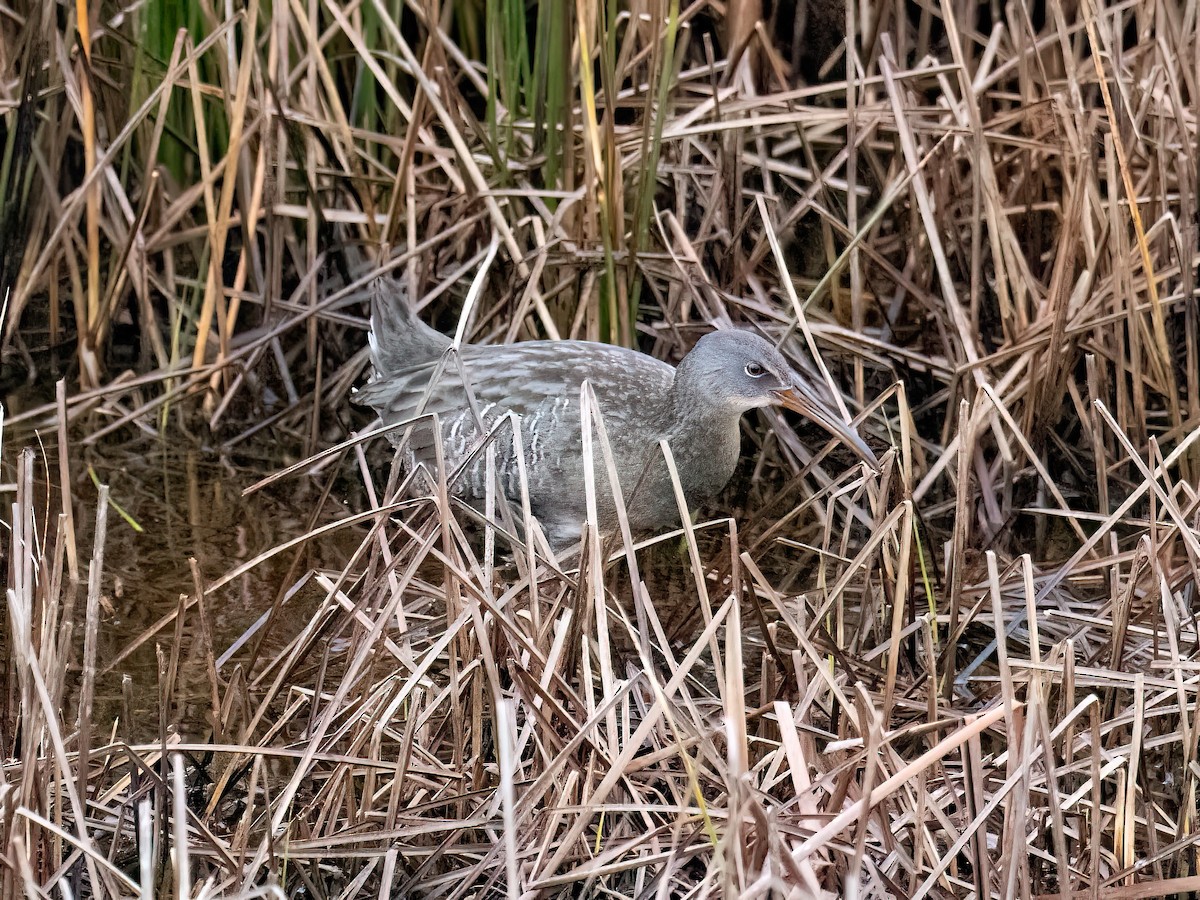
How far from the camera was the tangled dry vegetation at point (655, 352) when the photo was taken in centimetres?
234

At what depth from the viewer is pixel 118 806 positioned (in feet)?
8.36

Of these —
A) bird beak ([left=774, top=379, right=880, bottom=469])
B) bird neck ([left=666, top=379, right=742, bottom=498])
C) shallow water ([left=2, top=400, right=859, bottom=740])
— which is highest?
bird beak ([left=774, top=379, right=880, bottom=469])

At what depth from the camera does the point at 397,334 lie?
403cm

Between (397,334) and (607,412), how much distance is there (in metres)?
0.73

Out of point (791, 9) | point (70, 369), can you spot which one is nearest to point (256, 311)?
point (70, 369)

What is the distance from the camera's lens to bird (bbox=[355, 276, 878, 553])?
11.4ft

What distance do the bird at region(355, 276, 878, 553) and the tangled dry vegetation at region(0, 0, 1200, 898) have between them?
0.21m

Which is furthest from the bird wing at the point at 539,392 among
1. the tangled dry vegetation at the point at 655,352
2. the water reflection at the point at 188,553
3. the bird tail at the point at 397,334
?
the water reflection at the point at 188,553

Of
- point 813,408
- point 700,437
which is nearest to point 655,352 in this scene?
point 700,437

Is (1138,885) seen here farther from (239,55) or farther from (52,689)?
(239,55)

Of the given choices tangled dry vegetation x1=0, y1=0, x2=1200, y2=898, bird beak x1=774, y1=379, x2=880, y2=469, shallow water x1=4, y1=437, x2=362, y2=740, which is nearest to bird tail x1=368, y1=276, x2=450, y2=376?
tangled dry vegetation x1=0, y1=0, x2=1200, y2=898

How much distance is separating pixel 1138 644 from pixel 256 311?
282cm

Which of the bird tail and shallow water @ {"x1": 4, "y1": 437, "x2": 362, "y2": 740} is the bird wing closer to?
the bird tail

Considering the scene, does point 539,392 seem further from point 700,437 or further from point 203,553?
point 203,553
